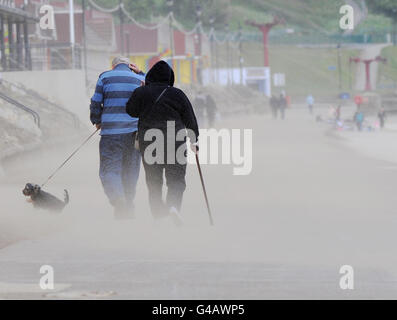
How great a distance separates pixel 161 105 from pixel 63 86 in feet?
74.1

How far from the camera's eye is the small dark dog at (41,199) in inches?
451

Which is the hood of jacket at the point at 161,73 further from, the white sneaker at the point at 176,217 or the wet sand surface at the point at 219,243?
the wet sand surface at the point at 219,243

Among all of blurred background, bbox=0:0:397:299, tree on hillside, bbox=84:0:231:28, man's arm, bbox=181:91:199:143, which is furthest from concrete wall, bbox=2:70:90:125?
tree on hillside, bbox=84:0:231:28

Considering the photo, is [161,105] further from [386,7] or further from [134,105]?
[386,7]

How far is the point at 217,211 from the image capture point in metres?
12.7

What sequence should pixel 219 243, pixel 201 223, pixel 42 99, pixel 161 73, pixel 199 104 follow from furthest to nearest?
1. pixel 199 104
2. pixel 42 99
3. pixel 201 223
4. pixel 161 73
5. pixel 219 243

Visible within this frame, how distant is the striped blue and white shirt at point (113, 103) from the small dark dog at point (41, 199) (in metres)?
0.89

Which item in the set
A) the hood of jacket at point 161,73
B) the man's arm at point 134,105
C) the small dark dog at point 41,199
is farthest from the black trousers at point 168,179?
the small dark dog at point 41,199

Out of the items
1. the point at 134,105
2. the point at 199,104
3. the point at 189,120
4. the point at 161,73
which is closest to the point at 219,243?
the point at 189,120

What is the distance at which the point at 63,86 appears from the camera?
108 ft

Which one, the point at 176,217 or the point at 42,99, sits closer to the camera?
the point at 176,217

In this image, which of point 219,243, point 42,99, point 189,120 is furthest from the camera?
point 42,99
